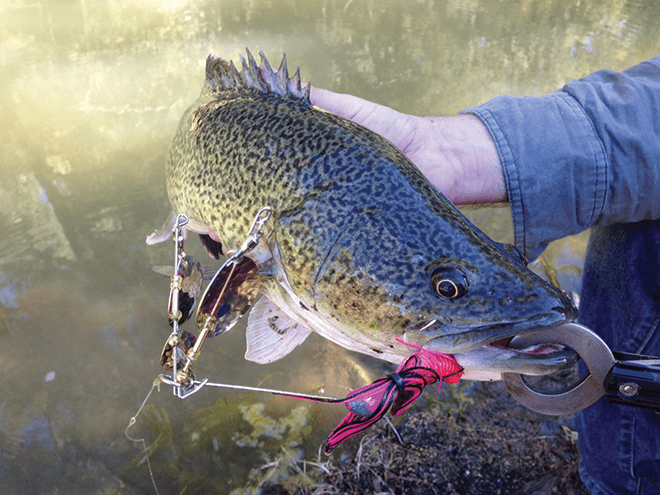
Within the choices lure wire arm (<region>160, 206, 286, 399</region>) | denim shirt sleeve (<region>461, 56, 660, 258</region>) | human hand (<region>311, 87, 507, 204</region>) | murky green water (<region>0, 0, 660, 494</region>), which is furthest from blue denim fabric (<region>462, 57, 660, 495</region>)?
murky green water (<region>0, 0, 660, 494</region>)

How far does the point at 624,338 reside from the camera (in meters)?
Answer: 2.26

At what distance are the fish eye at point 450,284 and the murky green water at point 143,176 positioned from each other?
196 cm

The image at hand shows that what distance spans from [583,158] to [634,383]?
3.19 ft

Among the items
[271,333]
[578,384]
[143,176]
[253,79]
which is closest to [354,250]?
[271,333]

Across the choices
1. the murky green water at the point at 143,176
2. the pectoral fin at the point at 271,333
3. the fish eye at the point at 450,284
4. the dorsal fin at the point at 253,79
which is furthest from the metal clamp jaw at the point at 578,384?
the murky green water at the point at 143,176

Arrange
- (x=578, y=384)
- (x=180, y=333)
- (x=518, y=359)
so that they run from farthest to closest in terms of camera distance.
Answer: (x=578, y=384)
(x=180, y=333)
(x=518, y=359)

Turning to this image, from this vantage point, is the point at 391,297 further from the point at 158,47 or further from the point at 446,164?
the point at 158,47

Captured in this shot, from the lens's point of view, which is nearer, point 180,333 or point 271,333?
point 180,333

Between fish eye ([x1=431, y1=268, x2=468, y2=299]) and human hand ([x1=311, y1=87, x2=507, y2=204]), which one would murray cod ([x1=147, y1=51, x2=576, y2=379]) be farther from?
human hand ([x1=311, y1=87, x2=507, y2=204])

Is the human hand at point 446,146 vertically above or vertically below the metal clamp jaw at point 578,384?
above

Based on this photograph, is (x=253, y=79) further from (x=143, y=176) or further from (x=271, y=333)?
(x=143, y=176)

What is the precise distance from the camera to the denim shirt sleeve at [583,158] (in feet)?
6.27

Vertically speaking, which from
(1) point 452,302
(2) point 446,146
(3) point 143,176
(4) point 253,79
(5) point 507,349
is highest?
(4) point 253,79

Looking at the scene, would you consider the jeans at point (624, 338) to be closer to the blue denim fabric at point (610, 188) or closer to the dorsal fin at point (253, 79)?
the blue denim fabric at point (610, 188)
